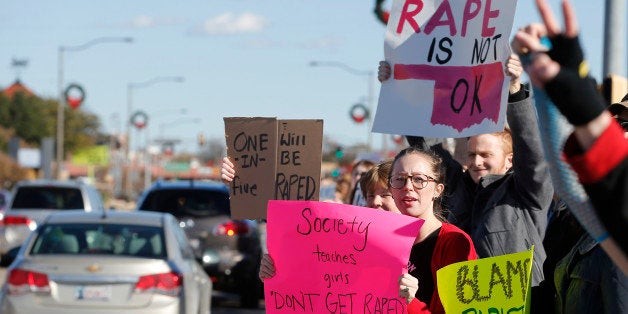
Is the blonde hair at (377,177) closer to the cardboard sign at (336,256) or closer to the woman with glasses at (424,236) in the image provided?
the woman with glasses at (424,236)

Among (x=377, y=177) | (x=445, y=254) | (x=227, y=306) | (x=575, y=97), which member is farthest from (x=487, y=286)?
(x=227, y=306)

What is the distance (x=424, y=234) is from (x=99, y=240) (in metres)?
7.15

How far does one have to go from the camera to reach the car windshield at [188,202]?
16.2 meters

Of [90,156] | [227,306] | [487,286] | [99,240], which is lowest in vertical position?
[90,156]

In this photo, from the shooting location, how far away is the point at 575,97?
208 cm

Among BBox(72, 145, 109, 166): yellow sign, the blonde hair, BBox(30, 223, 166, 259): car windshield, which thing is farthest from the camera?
BBox(72, 145, 109, 166): yellow sign

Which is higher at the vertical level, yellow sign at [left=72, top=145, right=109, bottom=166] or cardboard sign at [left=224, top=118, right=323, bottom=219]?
cardboard sign at [left=224, top=118, right=323, bottom=219]

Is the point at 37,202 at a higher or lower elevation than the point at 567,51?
lower

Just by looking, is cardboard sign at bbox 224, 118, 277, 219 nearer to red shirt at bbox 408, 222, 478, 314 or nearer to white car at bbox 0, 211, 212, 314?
red shirt at bbox 408, 222, 478, 314

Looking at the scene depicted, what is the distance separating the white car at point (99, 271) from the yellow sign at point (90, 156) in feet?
382

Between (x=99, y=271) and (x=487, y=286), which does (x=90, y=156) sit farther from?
(x=487, y=286)

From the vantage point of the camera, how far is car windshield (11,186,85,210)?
22.5 m

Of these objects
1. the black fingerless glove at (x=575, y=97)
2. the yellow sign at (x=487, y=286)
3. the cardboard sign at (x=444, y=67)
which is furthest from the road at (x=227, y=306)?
the black fingerless glove at (x=575, y=97)

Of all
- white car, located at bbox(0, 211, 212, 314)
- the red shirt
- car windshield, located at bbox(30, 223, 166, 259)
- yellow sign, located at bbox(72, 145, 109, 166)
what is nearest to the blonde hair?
the red shirt
